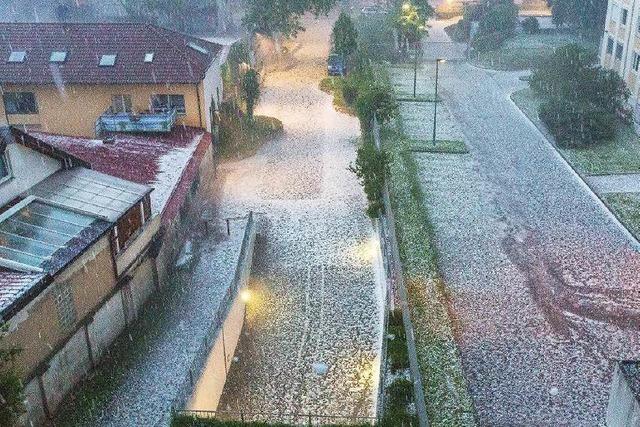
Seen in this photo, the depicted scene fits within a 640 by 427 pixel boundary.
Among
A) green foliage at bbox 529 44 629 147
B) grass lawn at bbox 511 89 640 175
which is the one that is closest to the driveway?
grass lawn at bbox 511 89 640 175

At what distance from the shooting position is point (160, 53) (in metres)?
31.5

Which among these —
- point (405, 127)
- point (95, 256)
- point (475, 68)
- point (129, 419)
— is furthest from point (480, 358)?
point (475, 68)

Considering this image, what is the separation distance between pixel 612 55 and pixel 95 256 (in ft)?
117

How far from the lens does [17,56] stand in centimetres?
3184

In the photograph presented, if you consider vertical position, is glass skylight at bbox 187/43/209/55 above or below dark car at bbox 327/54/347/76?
above

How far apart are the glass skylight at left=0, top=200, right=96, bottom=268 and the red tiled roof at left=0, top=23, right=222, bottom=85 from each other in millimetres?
13369

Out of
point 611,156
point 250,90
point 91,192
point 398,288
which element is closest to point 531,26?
point 611,156

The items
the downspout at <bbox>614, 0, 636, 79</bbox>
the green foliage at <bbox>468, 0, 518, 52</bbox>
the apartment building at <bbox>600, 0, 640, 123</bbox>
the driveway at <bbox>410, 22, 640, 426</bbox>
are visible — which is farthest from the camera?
the green foliage at <bbox>468, 0, 518, 52</bbox>

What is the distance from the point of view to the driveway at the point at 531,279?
56.9ft

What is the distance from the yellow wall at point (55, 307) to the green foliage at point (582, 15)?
46970mm

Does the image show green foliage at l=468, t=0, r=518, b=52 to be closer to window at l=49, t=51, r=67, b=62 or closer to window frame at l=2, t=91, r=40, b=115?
window at l=49, t=51, r=67, b=62

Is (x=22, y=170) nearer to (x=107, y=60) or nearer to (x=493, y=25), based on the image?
(x=107, y=60)

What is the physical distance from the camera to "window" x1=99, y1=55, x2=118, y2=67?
31.3 meters

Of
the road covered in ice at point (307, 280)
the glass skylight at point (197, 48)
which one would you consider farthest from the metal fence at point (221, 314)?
the glass skylight at point (197, 48)
